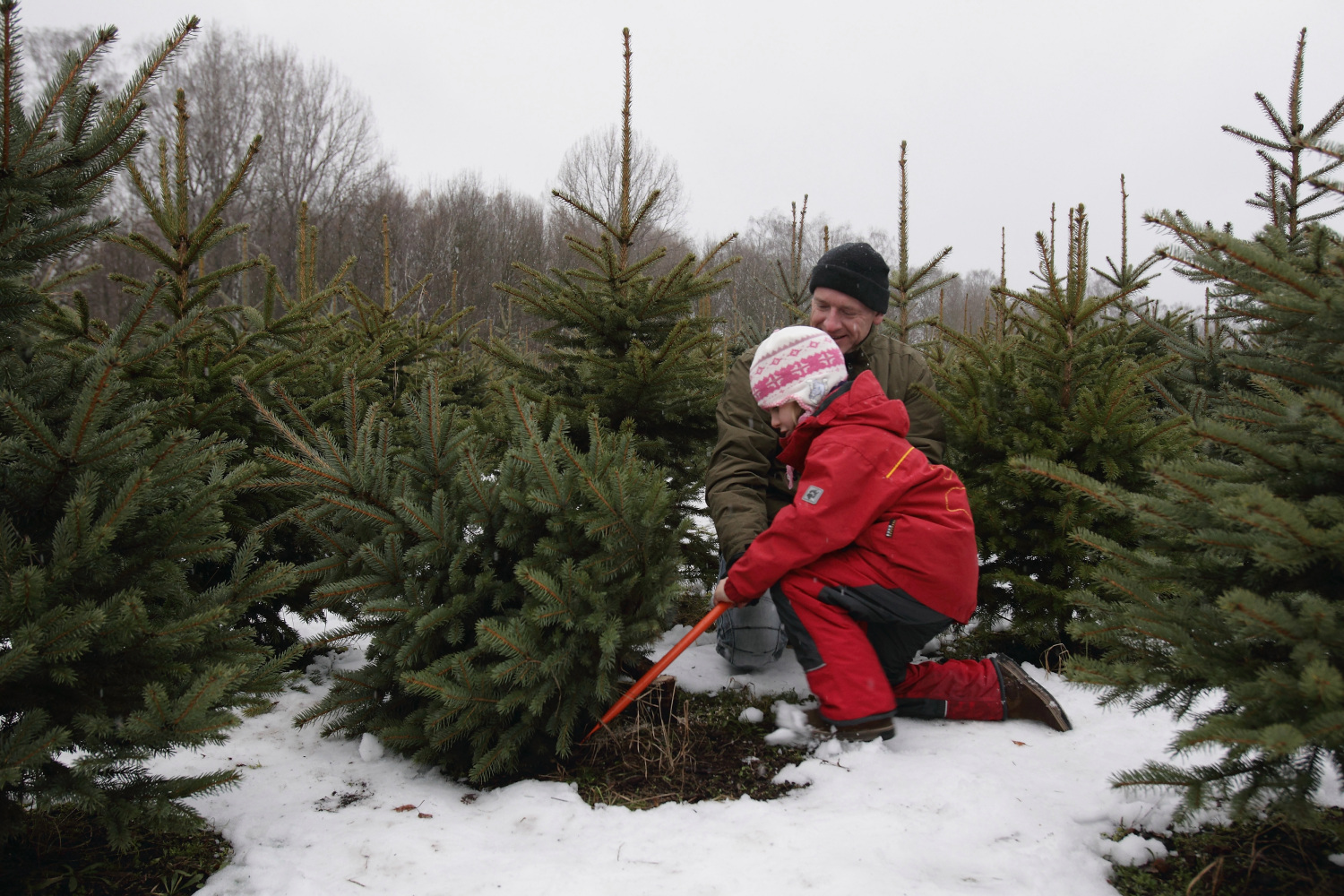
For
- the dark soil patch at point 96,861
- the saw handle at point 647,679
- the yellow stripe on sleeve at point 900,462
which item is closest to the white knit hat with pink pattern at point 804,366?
the yellow stripe on sleeve at point 900,462

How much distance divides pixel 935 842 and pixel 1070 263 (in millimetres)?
2961

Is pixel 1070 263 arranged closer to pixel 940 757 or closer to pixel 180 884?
pixel 940 757

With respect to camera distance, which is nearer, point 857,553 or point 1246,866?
point 1246,866

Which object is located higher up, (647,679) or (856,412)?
(856,412)

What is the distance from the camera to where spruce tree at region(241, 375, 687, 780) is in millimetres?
2520

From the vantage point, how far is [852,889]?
6.22 feet

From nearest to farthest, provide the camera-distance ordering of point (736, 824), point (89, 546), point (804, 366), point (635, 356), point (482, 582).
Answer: point (89, 546) → point (736, 824) → point (482, 582) → point (804, 366) → point (635, 356)

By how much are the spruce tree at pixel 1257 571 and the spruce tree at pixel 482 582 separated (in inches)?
57.4

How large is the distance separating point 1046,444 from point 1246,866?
1.91 m

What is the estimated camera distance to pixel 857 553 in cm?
277

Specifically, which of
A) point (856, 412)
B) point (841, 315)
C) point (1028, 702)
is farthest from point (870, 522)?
point (841, 315)

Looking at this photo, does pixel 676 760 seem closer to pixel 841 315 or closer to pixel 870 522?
pixel 870 522

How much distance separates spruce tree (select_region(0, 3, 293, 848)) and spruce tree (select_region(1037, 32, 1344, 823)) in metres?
2.29

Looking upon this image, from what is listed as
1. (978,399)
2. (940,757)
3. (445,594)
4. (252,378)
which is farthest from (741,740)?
(252,378)
